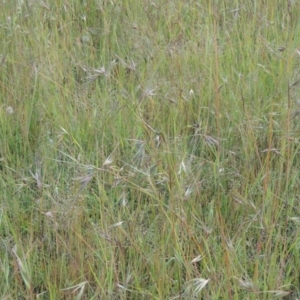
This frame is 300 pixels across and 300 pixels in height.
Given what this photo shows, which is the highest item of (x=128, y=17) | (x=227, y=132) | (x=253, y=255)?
(x=128, y=17)

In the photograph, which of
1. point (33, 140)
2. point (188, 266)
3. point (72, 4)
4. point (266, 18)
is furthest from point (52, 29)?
point (188, 266)

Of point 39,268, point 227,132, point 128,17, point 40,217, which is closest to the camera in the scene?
point 39,268

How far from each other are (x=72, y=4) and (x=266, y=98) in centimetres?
117

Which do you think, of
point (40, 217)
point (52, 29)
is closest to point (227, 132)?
point (40, 217)

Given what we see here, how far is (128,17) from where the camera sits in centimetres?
304

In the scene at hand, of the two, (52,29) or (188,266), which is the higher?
(52,29)

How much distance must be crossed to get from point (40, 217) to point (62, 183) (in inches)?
5.8

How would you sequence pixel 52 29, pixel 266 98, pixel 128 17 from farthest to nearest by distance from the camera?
pixel 128 17
pixel 52 29
pixel 266 98

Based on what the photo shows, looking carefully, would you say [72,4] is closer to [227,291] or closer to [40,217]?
[40,217]

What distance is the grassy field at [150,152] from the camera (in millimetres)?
1704

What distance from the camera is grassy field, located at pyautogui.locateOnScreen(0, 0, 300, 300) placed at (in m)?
1.70

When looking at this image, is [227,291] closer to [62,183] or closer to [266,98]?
[62,183]

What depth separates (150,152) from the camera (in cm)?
195

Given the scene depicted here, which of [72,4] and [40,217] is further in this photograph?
[72,4]
